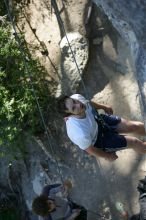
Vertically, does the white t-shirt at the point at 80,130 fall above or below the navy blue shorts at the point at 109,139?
above

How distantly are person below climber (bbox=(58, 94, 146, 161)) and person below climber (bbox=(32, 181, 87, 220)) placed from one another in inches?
25.1

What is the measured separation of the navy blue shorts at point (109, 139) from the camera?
466cm

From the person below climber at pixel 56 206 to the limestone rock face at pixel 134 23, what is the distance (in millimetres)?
1334

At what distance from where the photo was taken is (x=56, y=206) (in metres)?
4.55

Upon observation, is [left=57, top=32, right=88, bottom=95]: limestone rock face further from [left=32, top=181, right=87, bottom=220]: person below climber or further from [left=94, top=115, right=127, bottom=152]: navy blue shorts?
[left=32, top=181, right=87, bottom=220]: person below climber

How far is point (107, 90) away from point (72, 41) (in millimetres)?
Answer: 858

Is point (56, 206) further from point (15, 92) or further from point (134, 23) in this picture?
point (134, 23)

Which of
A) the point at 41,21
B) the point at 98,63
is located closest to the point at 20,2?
the point at 41,21

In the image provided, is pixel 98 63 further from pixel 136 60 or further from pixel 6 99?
pixel 136 60

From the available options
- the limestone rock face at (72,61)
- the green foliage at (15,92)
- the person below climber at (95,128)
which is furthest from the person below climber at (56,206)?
the limestone rock face at (72,61)

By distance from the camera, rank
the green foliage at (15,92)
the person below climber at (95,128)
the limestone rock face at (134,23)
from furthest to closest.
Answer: the green foliage at (15,92), the person below climber at (95,128), the limestone rock face at (134,23)

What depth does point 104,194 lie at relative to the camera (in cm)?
603

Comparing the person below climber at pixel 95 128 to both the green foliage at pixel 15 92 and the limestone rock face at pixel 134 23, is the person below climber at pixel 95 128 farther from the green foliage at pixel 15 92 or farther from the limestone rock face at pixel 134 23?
the green foliage at pixel 15 92

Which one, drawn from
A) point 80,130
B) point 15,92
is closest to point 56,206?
point 80,130
